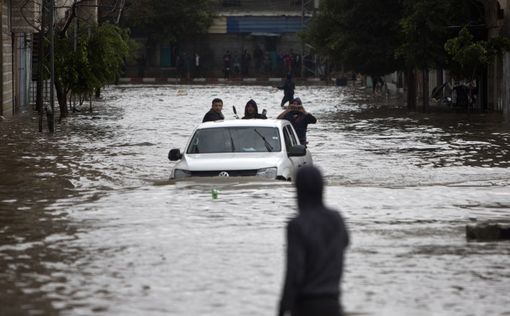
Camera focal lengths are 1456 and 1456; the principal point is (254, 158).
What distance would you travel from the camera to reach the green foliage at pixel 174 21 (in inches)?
3984

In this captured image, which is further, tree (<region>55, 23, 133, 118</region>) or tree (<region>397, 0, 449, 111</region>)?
tree (<region>397, 0, 449, 111</region>)

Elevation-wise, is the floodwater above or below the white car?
below

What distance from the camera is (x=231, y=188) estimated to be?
19609 mm

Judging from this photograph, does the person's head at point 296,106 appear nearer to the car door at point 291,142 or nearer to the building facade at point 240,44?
the car door at point 291,142

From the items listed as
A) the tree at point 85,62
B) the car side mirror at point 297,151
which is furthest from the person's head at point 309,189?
the tree at point 85,62

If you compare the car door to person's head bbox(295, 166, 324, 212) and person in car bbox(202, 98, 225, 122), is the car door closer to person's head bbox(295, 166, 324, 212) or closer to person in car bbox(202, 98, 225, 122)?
person in car bbox(202, 98, 225, 122)

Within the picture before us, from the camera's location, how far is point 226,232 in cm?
1578

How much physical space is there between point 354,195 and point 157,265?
6.50 m

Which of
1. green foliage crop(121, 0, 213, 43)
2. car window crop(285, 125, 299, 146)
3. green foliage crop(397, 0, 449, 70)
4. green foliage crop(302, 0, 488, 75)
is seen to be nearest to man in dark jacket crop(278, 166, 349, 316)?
car window crop(285, 125, 299, 146)

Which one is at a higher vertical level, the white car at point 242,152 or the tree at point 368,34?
the tree at point 368,34

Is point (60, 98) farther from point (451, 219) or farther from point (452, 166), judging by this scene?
point (451, 219)

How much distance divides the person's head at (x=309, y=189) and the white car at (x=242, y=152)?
481 inches

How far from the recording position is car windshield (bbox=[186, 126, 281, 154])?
20891 mm

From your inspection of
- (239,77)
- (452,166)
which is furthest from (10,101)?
(239,77)
